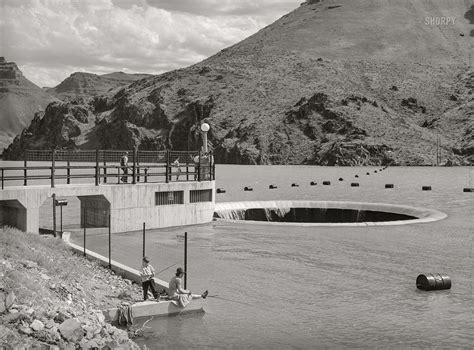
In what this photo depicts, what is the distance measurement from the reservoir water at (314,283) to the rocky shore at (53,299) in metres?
1.99

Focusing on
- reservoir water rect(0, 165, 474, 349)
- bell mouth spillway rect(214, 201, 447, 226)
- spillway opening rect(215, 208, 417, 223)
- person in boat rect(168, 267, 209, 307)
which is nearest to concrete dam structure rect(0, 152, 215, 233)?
reservoir water rect(0, 165, 474, 349)

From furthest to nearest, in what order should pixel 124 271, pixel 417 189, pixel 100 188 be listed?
pixel 417 189, pixel 100 188, pixel 124 271

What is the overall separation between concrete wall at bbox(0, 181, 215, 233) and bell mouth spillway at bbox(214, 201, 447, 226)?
212 inches

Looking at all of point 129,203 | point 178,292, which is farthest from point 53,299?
point 129,203

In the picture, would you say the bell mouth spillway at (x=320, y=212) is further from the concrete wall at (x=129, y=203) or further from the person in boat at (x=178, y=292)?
the person in boat at (x=178, y=292)

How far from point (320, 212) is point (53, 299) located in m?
32.6

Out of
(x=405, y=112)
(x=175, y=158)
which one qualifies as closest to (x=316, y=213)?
(x=175, y=158)

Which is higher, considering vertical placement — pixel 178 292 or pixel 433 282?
pixel 178 292

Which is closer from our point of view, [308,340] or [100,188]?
[308,340]

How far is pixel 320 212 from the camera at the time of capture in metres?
46.9

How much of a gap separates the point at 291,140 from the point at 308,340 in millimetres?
164857

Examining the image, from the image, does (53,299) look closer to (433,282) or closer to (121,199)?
(433,282)

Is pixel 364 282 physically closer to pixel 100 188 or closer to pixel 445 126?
pixel 100 188

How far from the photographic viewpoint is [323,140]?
579 feet
